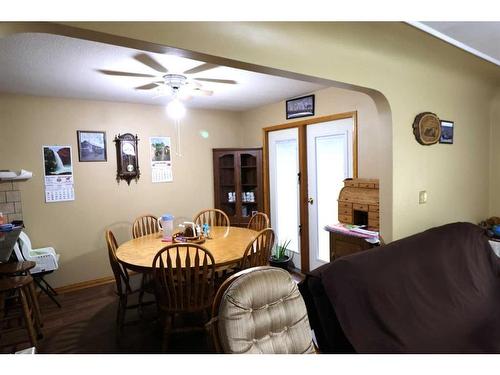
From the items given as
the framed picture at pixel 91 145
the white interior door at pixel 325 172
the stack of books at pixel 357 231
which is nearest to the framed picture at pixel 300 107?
the white interior door at pixel 325 172

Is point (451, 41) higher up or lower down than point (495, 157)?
higher up

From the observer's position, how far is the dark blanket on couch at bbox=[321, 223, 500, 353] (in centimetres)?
160

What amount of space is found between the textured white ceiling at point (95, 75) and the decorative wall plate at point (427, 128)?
1.23m

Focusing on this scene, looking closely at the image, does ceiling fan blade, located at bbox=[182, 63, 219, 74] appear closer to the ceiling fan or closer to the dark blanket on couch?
the ceiling fan

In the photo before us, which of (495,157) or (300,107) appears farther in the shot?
(300,107)

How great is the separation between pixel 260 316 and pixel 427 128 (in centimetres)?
201

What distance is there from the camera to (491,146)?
309 centimetres

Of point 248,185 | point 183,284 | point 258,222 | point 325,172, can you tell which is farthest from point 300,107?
point 183,284

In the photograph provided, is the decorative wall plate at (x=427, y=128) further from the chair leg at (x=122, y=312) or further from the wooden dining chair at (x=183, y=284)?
the chair leg at (x=122, y=312)

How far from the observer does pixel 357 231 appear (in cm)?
257

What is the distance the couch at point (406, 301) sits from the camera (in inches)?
62.7

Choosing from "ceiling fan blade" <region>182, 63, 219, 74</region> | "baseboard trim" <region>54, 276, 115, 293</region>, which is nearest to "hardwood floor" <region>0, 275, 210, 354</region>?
"baseboard trim" <region>54, 276, 115, 293</region>

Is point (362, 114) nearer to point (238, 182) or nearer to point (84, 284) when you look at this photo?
point (238, 182)
